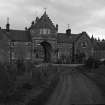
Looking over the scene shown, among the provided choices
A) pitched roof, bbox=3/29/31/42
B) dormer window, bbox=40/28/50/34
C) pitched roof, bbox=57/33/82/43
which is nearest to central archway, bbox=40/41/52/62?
dormer window, bbox=40/28/50/34

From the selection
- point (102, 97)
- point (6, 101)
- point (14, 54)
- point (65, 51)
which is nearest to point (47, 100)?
point (6, 101)

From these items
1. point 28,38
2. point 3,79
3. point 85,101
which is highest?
point 28,38

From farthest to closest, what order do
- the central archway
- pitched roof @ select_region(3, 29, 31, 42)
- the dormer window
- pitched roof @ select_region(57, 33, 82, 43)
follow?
pitched roof @ select_region(57, 33, 82, 43) → the central archway → the dormer window → pitched roof @ select_region(3, 29, 31, 42)

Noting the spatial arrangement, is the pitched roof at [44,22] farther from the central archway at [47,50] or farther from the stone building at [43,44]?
the central archway at [47,50]

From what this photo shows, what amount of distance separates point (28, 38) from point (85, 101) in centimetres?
4765

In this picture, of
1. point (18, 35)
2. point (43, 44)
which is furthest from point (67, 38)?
point (18, 35)

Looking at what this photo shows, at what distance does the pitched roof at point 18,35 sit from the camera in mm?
59594

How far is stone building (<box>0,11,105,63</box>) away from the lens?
2319 inches

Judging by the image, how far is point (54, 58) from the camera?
61.2 m

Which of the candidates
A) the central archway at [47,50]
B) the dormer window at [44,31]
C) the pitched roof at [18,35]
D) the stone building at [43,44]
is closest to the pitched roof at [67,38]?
the stone building at [43,44]

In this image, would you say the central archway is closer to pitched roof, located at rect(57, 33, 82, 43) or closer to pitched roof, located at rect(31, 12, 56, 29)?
pitched roof, located at rect(57, 33, 82, 43)

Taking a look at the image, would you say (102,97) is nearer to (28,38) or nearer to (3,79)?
(3,79)

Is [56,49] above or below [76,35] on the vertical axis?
below

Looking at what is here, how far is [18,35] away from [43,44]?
25.6 feet
